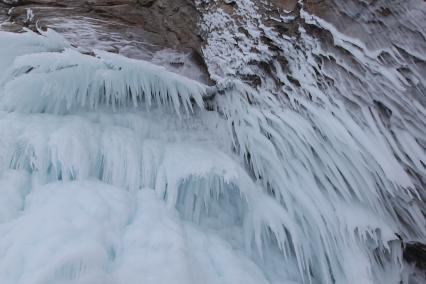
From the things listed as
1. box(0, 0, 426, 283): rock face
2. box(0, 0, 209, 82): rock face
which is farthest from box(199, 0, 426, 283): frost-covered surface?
box(0, 0, 209, 82): rock face

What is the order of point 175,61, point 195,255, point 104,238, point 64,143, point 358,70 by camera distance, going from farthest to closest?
point 175,61 → point 358,70 → point 64,143 → point 195,255 → point 104,238

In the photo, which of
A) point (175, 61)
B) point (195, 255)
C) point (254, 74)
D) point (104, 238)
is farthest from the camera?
point (175, 61)

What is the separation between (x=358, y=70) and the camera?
212cm

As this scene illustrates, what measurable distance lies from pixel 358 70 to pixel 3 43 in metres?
1.81

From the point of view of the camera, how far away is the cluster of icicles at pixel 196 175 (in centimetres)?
184

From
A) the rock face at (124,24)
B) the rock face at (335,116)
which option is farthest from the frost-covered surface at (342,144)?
the rock face at (124,24)

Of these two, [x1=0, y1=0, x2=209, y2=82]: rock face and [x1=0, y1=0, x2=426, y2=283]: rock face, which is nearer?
[x1=0, y1=0, x2=426, y2=283]: rock face

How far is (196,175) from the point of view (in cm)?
203

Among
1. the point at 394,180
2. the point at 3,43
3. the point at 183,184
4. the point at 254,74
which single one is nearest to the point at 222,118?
the point at 254,74

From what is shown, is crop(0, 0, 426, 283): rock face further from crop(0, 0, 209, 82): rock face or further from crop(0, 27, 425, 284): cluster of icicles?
crop(0, 0, 209, 82): rock face

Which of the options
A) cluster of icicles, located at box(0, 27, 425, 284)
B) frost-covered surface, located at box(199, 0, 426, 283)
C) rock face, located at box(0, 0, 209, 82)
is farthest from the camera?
rock face, located at box(0, 0, 209, 82)

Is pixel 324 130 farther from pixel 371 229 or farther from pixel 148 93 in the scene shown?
pixel 148 93

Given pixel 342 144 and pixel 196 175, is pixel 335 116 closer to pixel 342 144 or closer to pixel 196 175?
pixel 342 144

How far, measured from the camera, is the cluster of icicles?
1844 mm
